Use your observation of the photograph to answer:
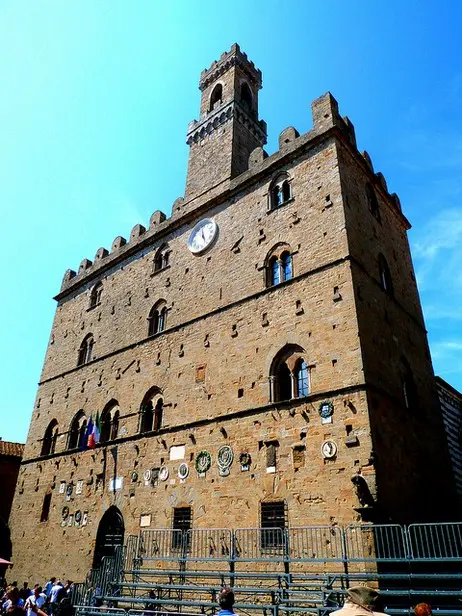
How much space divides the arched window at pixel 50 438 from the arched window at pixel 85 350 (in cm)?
275

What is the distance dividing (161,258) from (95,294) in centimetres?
469

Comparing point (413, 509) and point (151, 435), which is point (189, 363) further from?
point (413, 509)

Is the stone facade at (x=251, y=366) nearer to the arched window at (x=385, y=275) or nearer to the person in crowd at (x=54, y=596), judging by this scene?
the arched window at (x=385, y=275)

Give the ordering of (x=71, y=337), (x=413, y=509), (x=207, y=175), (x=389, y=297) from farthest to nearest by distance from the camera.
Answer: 1. (x=71, y=337)
2. (x=207, y=175)
3. (x=389, y=297)
4. (x=413, y=509)

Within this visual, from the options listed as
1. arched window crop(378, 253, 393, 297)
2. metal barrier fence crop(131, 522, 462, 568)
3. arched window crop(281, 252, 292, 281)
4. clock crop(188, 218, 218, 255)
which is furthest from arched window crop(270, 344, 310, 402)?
clock crop(188, 218, 218, 255)

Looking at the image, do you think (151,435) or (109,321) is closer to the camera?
(151,435)

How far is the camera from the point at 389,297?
14250mm

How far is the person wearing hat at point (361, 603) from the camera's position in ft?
10.4

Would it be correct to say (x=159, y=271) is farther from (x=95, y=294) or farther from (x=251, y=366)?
(x=251, y=366)

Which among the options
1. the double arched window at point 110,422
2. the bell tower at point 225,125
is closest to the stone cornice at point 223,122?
the bell tower at point 225,125

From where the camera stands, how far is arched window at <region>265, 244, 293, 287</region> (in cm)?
1412

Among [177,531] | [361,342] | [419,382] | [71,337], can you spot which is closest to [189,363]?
[177,531]

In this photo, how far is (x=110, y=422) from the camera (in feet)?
56.9

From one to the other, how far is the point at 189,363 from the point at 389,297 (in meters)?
6.56
